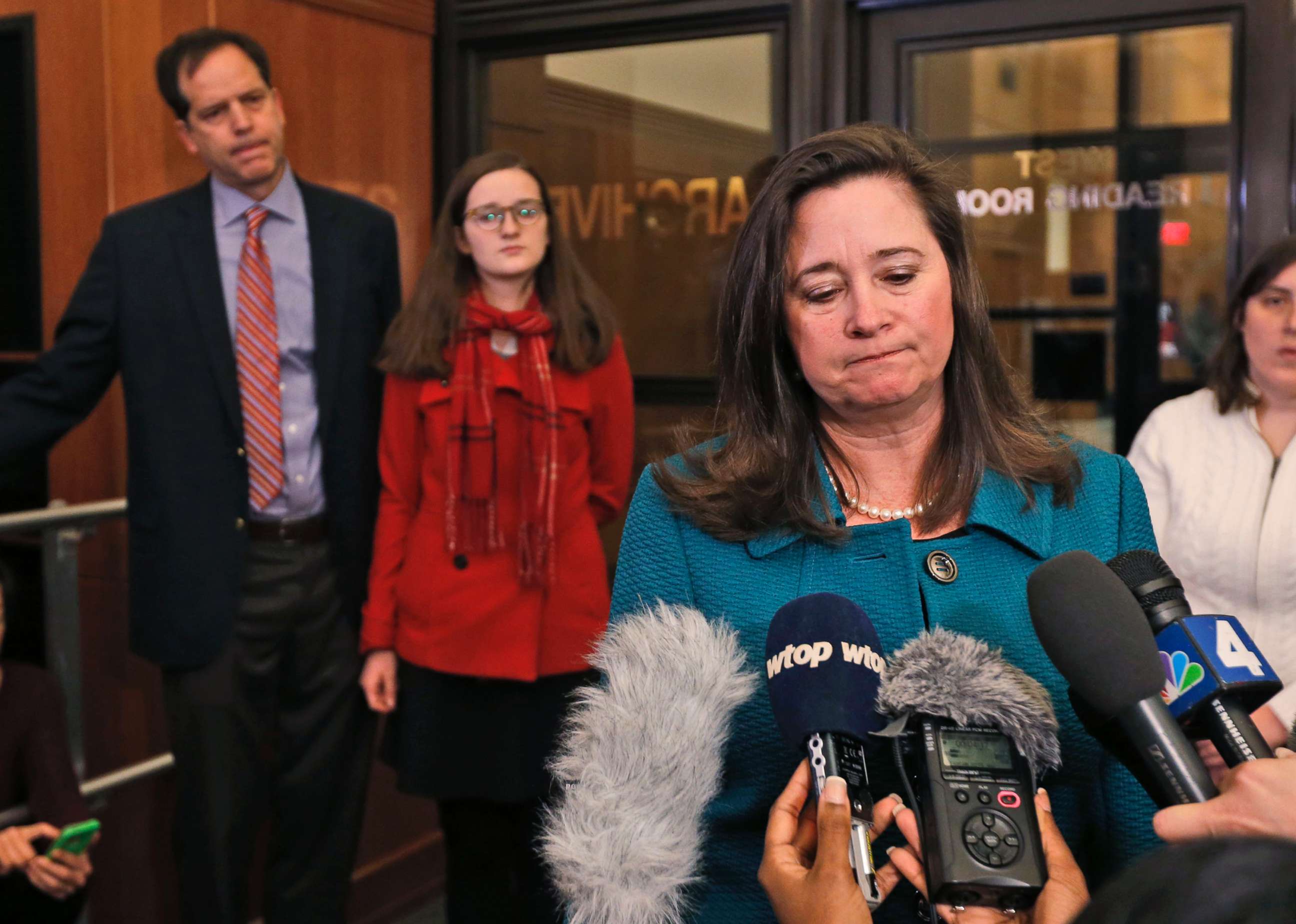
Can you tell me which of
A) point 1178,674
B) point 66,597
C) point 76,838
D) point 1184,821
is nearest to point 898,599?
point 1178,674

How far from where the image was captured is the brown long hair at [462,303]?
2.79 metres

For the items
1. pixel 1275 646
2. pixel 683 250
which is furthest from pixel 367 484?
pixel 1275 646

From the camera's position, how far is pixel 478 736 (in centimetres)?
281

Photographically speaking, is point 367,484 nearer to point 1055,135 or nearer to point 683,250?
point 683,250

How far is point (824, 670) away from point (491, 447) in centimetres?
176

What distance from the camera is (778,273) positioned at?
150 centimetres

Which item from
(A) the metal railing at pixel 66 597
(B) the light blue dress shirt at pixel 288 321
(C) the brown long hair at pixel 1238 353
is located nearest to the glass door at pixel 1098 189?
(C) the brown long hair at pixel 1238 353

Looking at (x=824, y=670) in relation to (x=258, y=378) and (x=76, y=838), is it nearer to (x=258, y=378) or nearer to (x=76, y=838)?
(x=258, y=378)

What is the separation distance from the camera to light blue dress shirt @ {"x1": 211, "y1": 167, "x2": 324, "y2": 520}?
279cm

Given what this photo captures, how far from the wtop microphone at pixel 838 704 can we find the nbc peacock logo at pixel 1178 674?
0.24m

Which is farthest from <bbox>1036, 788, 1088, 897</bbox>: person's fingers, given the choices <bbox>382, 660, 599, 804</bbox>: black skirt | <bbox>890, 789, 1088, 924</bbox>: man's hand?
<bbox>382, 660, 599, 804</bbox>: black skirt

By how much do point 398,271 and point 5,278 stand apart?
35.4 inches

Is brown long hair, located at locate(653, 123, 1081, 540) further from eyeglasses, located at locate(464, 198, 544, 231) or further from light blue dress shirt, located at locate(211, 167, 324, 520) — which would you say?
light blue dress shirt, located at locate(211, 167, 324, 520)

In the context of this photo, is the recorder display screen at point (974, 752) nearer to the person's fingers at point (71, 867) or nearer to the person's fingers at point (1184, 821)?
the person's fingers at point (1184, 821)
